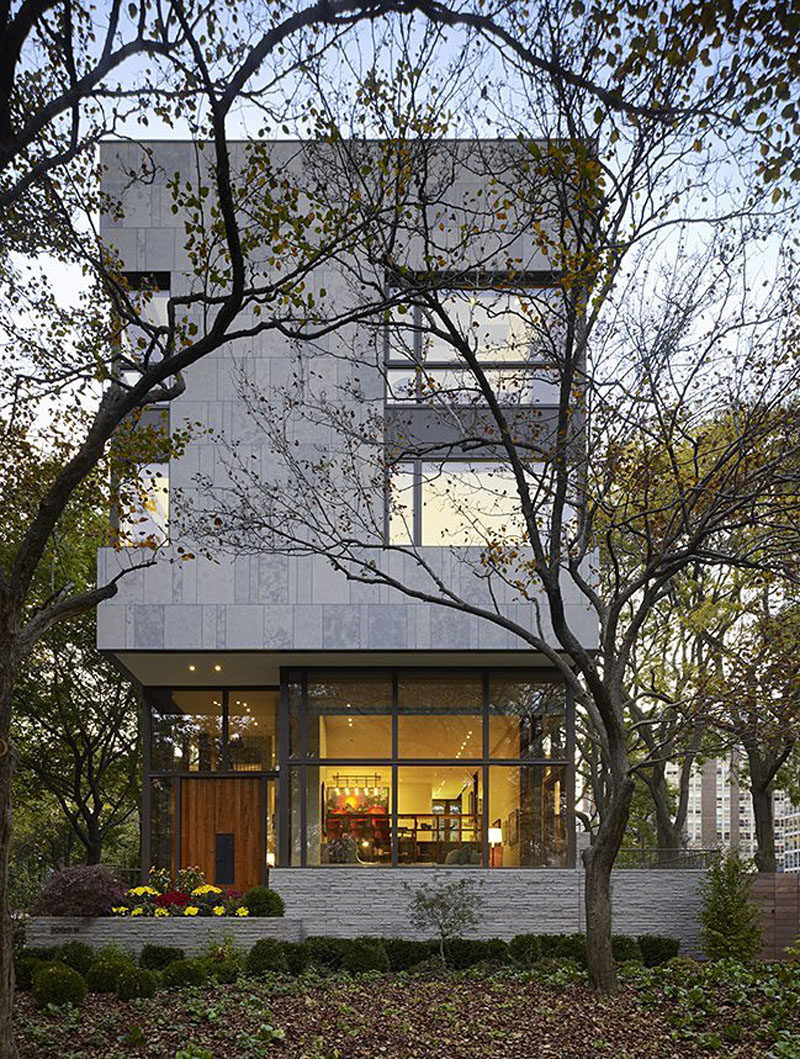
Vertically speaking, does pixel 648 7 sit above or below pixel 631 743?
above

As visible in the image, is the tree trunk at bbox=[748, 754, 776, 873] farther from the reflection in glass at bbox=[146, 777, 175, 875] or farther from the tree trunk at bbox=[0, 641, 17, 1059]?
the tree trunk at bbox=[0, 641, 17, 1059]

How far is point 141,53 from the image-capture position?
8.03 meters

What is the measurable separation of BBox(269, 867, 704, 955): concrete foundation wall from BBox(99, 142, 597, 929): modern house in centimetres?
8

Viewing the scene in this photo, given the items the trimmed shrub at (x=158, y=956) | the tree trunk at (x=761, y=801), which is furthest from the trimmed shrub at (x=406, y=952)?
the tree trunk at (x=761, y=801)

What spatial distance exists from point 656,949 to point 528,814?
288 centimetres

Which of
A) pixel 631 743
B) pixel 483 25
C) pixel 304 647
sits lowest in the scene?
pixel 631 743

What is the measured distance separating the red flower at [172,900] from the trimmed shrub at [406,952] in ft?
9.70

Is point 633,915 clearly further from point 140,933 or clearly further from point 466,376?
point 466,376

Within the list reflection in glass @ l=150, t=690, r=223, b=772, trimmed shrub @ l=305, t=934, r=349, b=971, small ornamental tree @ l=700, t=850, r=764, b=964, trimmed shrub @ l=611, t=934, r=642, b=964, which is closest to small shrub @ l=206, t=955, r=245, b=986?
trimmed shrub @ l=305, t=934, r=349, b=971

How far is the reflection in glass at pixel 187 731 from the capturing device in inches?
779

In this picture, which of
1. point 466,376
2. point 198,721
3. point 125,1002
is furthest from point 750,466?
point 198,721

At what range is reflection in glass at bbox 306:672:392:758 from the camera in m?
18.2

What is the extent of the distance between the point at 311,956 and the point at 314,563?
18.5 ft

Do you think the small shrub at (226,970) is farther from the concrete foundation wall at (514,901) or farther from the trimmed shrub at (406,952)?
the concrete foundation wall at (514,901)
